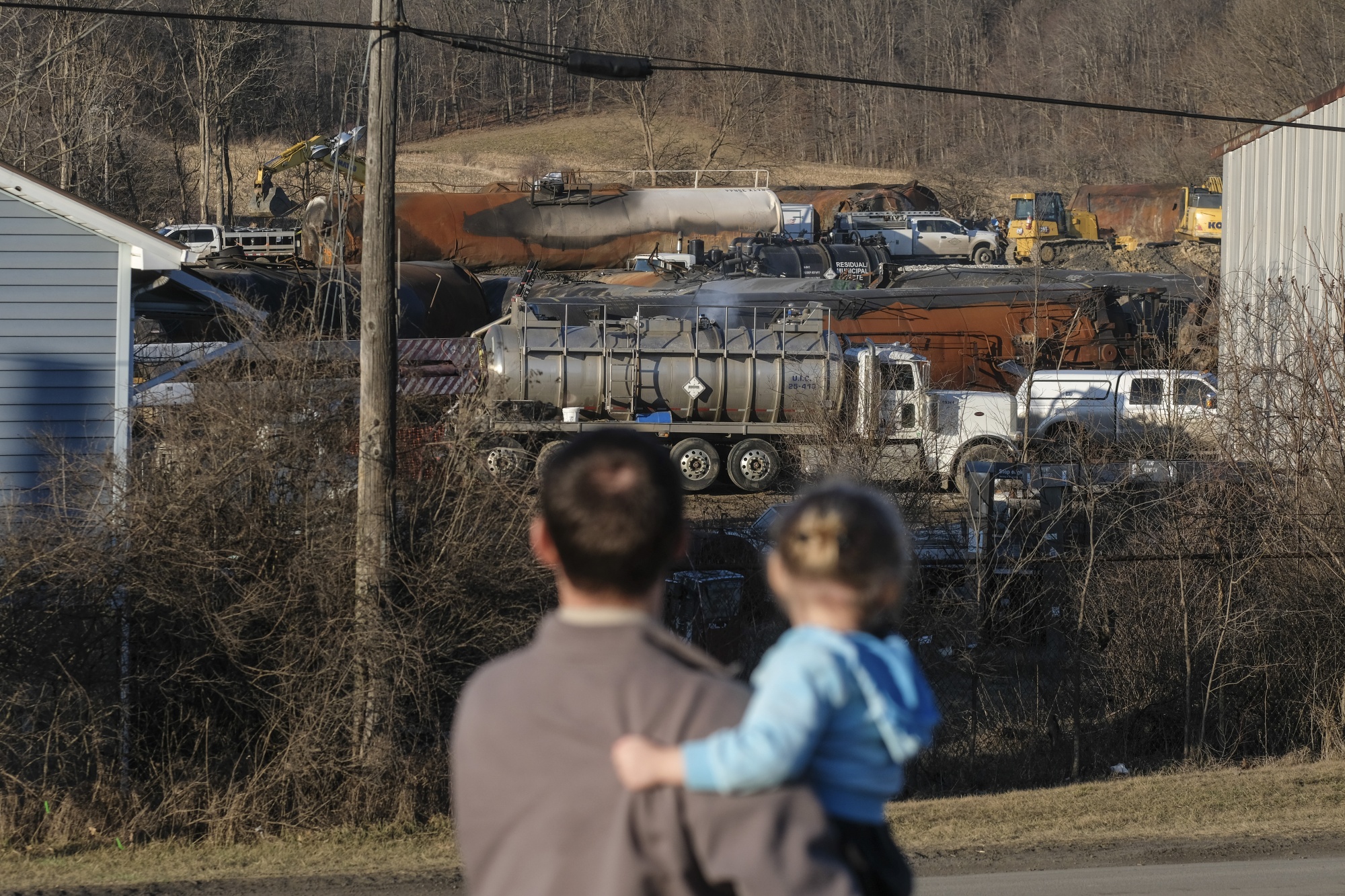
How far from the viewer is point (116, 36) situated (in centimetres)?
5075

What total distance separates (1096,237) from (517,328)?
117 ft

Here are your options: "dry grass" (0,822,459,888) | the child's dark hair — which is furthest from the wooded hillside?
the child's dark hair

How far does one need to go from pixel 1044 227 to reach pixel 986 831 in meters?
42.5

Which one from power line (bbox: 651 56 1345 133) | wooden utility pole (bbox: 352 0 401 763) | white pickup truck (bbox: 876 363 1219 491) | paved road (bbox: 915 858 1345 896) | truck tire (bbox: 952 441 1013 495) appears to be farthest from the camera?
truck tire (bbox: 952 441 1013 495)

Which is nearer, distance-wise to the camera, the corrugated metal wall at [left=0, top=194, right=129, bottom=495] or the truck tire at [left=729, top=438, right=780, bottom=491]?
the corrugated metal wall at [left=0, top=194, right=129, bottom=495]

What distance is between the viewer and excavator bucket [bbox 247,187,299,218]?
47219mm

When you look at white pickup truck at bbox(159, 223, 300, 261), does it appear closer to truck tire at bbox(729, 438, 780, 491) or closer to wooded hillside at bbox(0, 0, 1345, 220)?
wooded hillside at bbox(0, 0, 1345, 220)

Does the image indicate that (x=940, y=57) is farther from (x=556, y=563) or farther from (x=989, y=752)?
(x=556, y=563)

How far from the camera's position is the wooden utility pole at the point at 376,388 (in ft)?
30.6

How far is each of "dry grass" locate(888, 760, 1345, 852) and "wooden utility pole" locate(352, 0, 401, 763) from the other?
13.1 feet

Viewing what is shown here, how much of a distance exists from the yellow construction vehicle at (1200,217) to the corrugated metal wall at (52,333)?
143ft

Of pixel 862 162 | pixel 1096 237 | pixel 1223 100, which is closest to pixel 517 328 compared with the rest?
pixel 1096 237

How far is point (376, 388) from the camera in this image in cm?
952

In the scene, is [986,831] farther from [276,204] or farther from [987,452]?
[276,204]
